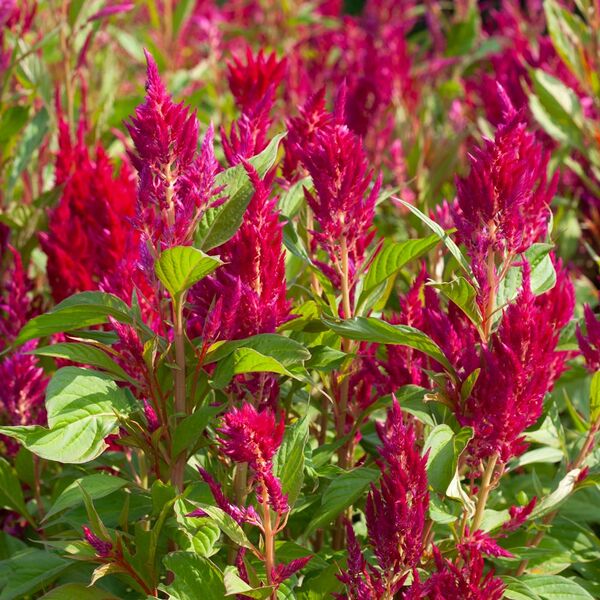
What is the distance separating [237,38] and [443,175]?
2.99 meters

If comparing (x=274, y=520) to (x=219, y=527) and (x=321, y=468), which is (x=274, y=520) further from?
(x=321, y=468)

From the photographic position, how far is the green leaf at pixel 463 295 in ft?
4.62

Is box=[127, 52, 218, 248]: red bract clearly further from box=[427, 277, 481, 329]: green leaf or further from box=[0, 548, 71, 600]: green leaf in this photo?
box=[0, 548, 71, 600]: green leaf

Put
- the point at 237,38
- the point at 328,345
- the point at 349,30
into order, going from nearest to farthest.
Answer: the point at 328,345, the point at 349,30, the point at 237,38

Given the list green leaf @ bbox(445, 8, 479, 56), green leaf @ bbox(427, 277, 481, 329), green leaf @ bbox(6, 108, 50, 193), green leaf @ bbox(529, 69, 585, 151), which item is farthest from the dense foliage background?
green leaf @ bbox(445, 8, 479, 56)

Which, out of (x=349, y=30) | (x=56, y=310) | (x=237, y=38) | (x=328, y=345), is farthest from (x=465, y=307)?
(x=237, y=38)

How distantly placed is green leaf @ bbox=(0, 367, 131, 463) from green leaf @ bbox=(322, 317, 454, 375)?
1.20 ft

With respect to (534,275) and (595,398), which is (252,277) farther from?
(595,398)

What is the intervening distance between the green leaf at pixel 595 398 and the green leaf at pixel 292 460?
49 cm

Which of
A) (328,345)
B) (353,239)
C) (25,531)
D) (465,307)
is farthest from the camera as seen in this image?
(25,531)

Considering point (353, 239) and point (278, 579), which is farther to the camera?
point (353, 239)

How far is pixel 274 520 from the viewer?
1.41 metres

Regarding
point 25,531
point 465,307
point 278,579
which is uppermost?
point 465,307

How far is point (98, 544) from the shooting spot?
1.42 meters
